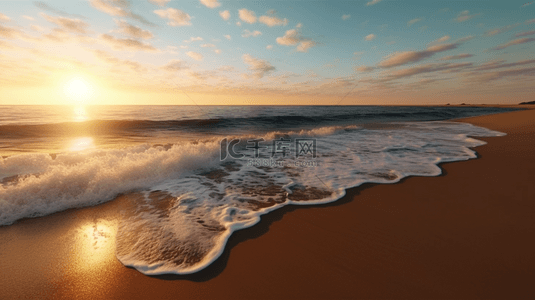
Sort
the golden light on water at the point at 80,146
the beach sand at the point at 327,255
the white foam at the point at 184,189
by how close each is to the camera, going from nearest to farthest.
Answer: the beach sand at the point at 327,255
the white foam at the point at 184,189
the golden light on water at the point at 80,146

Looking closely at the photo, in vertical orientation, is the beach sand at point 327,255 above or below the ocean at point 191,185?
below

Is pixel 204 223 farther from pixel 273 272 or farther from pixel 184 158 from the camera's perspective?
pixel 184 158

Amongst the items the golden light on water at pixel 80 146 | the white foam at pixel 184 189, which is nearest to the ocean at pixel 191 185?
the white foam at pixel 184 189

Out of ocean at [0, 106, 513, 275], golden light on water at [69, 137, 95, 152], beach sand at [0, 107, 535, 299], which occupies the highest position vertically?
golden light on water at [69, 137, 95, 152]

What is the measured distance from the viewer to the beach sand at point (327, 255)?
231 cm

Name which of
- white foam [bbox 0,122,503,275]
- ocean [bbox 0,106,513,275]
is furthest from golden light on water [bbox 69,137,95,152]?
white foam [bbox 0,122,503,275]

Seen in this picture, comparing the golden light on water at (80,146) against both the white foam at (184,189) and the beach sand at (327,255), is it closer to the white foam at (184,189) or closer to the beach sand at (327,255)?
the white foam at (184,189)

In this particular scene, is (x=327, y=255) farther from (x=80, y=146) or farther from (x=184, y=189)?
(x=80, y=146)

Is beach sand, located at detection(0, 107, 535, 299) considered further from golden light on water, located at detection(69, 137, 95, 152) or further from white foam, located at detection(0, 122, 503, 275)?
golden light on water, located at detection(69, 137, 95, 152)

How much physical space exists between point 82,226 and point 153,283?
2.11 meters

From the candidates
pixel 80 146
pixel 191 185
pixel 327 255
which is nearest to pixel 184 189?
pixel 191 185

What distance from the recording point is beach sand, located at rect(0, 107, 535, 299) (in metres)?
2.31

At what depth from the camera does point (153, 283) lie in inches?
95.8

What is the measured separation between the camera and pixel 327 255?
2826 millimetres
